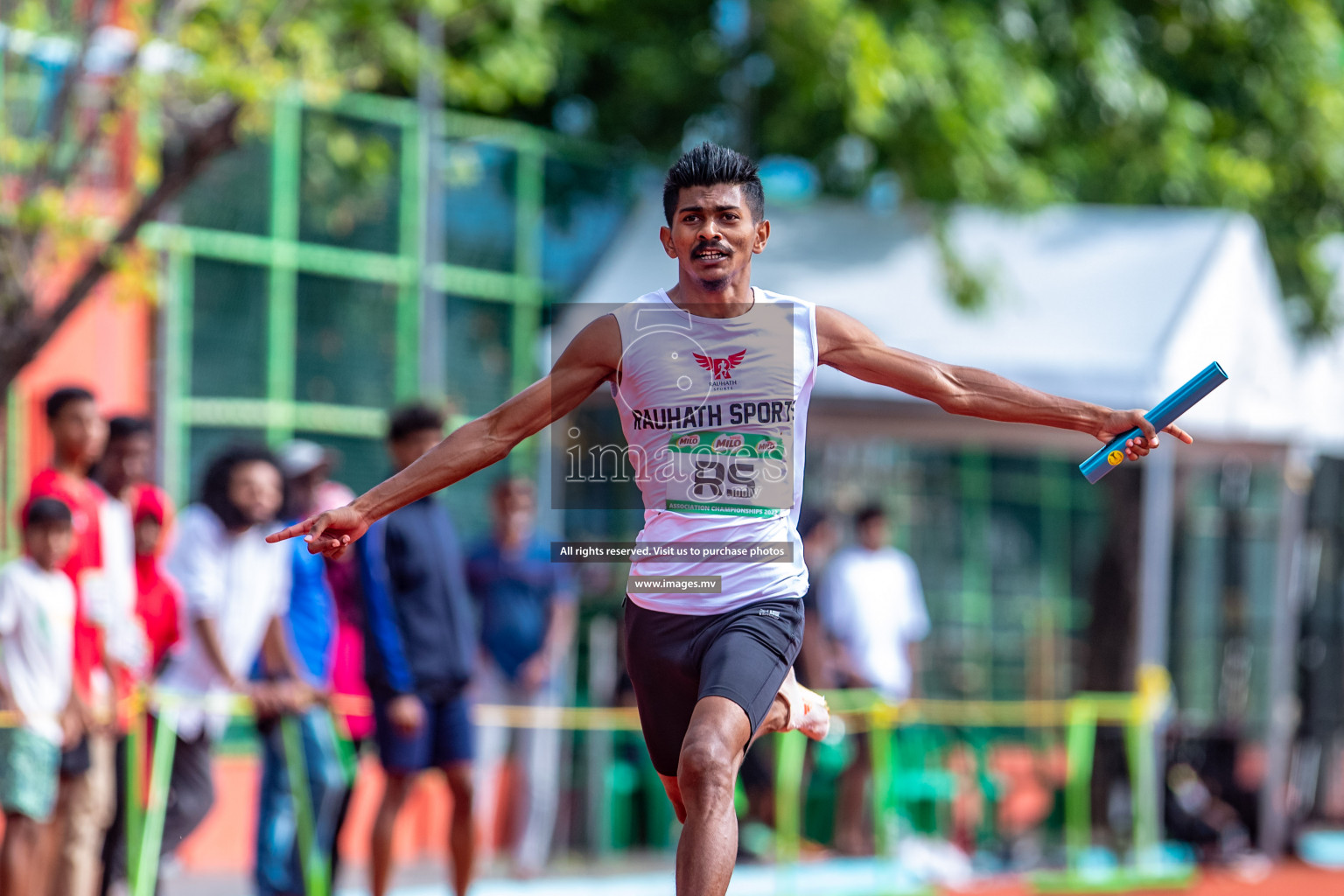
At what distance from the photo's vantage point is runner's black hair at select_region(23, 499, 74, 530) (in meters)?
6.55

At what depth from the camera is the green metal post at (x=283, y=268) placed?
34.0 ft

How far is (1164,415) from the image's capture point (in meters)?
4.65

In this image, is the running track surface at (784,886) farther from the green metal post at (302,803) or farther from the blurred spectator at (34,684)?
the blurred spectator at (34,684)

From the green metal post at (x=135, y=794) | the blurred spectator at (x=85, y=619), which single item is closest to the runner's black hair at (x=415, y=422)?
the blurred spectator at (x=85, y=619)

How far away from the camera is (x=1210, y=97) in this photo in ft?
42.3

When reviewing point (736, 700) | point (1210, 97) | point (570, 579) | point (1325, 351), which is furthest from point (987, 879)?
point (736, 700)

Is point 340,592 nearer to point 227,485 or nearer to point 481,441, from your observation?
point 227,485

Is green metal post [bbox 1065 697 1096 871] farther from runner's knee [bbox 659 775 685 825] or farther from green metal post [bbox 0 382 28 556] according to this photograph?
runner's knee [bbox 659 775 685 825]

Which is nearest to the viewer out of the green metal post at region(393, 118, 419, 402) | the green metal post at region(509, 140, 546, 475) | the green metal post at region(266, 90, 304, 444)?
the green metal post at region(266, 90, 304, 444)

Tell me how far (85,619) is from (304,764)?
1.15 meters

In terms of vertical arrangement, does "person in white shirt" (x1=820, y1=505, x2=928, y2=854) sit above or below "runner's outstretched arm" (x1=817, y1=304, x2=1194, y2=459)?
below

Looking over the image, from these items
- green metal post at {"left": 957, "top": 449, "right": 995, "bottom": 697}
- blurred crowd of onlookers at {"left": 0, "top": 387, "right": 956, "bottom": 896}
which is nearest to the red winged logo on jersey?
blurred crowd of onlookers at {"left": 0, "top": 387, "right": 956, "bottom": 896}

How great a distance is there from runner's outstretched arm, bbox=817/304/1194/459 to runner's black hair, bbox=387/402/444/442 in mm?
2832

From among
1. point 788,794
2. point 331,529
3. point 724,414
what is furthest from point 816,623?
point 331,529
